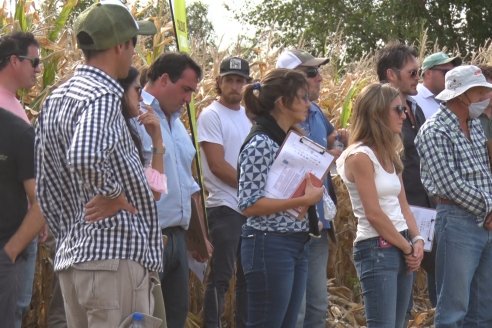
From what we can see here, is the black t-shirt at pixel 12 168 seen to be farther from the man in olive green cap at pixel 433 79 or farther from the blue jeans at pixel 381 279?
the man in olive green cap at pixel 433 79

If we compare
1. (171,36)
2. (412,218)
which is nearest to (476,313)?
(412,218)

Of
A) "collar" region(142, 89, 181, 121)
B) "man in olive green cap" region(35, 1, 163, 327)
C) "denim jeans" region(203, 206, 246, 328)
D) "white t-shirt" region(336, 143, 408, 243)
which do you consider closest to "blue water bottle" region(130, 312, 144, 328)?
"man in olive green cap" region(35, 1, 163, 327)

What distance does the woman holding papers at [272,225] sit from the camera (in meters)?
5.90

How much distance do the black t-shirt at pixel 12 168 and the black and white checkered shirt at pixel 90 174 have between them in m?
1.02

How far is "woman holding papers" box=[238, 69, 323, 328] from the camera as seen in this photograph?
5902 millimetres

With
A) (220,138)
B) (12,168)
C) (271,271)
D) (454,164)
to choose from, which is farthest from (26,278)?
(454,164)

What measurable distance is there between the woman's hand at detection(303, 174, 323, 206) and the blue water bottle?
5.76ft

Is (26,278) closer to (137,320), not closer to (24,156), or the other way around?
(24,156)

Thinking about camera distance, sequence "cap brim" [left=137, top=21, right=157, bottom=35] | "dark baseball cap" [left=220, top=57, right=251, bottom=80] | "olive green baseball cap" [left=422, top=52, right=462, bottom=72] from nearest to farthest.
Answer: "cap brim" [left=137, top=21, right=157, bottom=35]
"dark baseball cap" [left=220, top=57, right=251, bottom=80]
"olive green baseball cap" [left=422, top=52, right=462, bottom=72]

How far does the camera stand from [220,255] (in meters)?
7.53

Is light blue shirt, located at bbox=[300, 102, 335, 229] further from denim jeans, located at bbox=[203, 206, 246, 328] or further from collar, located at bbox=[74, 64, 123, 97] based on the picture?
collar, located at bbox=[74, 64, 123, 97]

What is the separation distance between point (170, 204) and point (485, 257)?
227 centimetres

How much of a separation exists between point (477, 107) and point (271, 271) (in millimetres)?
2241

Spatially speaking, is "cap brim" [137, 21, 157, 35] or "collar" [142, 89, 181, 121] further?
"collar" [142, 89, 181, 121]
